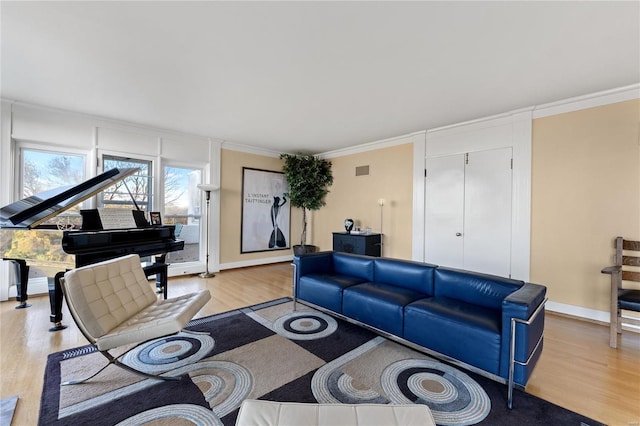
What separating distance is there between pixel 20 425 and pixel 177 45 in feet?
9.36

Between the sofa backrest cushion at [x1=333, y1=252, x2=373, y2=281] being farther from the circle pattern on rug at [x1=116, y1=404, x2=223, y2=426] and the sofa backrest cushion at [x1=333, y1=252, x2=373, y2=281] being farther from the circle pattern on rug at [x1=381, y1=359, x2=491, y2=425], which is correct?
the circle pattern on rug at [x1=116, y1=404, x2=223, y2=426]

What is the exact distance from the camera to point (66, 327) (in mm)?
2914

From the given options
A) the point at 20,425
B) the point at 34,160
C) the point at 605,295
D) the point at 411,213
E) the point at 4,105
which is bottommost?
the point at 20,425

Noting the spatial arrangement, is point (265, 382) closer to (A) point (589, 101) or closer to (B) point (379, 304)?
(B) point (379, 304)

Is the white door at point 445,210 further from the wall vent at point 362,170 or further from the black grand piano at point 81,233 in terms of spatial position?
the black grand piano at point 81,233

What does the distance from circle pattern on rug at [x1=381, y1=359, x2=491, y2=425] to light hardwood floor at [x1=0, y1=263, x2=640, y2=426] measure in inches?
10.9

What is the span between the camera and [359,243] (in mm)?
5164

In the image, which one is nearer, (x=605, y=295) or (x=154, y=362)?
(x=154, y=362)

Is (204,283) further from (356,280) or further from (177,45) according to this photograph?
(177,45)

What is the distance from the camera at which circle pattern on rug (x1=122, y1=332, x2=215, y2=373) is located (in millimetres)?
2234

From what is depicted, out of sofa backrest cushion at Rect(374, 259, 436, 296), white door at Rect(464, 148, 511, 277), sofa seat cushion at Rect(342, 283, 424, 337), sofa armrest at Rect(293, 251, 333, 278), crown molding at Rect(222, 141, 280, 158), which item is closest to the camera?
sofa seat cushion at Rect(342, 283, 424, 337)

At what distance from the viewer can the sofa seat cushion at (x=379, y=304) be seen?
8.21ft

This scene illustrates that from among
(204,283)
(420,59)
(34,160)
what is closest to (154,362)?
(204,283)

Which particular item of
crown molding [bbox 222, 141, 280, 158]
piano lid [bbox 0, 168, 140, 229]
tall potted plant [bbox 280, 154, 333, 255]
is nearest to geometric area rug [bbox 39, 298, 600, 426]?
piano lid [bbox 0, 168, 140, 229]
